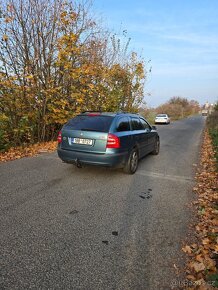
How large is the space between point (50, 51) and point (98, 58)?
4.15 metres

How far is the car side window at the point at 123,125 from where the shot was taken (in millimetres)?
6350

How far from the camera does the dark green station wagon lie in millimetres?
5945

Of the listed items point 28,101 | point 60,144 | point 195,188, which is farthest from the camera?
point 28,101

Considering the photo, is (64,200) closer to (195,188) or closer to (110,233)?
(110,233)

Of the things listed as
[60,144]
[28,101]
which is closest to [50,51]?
[28,101]

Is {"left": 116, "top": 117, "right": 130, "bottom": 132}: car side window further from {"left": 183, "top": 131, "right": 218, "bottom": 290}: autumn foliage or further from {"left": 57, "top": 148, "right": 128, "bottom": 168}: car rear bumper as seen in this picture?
{"left": 183, "top": 131, "right": 218, "bottom": 290}: autumn foliage

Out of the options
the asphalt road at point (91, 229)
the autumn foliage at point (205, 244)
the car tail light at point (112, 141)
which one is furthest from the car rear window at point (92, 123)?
the autumn foliage at point (205, 244)

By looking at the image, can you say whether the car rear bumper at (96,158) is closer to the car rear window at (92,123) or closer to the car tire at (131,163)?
the car tire at (131,163)

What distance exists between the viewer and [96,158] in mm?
5941

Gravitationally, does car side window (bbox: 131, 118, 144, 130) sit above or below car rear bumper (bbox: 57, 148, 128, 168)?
above

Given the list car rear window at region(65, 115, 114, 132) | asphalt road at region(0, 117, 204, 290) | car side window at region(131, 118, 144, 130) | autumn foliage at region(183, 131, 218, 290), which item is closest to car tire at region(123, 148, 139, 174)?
asphalt road at region(0, 117, 204, 290)

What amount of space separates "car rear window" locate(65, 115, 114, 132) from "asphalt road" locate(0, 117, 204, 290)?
122cm

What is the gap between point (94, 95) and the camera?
12.8m

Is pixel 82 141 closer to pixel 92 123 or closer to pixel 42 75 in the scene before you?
pixel 92 123
